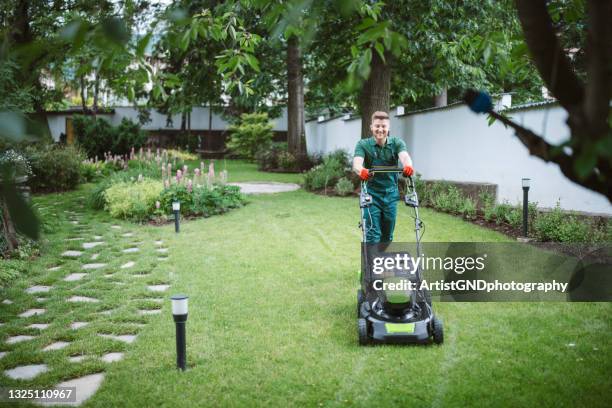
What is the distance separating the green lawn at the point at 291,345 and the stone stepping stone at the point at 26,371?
0.22 ft

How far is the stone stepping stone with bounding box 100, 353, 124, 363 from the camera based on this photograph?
4.09 metres

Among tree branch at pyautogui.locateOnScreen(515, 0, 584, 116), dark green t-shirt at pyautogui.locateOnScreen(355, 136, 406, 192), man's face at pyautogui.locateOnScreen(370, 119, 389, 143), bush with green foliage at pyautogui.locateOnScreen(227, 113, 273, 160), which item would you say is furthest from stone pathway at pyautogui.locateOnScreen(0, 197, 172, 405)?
bush with green foliage at pyautogui.locateOnScreen(227, 113, 273, 160)

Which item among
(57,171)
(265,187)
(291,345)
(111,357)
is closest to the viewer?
(111,357)

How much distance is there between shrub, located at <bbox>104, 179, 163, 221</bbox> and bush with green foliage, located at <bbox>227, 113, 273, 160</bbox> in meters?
16.3

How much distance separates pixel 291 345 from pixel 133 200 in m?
7.19

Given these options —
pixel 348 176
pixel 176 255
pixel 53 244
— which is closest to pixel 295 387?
pixel 176 255

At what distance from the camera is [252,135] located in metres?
28.1

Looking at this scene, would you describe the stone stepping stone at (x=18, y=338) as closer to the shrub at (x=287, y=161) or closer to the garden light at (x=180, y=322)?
the garden light at (x=180, y=322)

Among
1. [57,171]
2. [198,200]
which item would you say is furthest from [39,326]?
[57,171]

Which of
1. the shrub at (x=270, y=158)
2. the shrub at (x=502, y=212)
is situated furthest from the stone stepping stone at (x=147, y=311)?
the shrub at (x=270, y=158)

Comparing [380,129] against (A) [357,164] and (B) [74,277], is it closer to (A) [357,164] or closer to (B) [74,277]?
(A) [357,164]

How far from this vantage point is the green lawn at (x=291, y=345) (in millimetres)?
3539

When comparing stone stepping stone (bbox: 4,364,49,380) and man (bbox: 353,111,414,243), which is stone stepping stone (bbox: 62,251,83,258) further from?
man (bbox: 353,111,414,243)

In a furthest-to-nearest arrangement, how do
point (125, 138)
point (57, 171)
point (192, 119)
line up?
point (192, 119) < point (125, 138) < point (57, 171)
